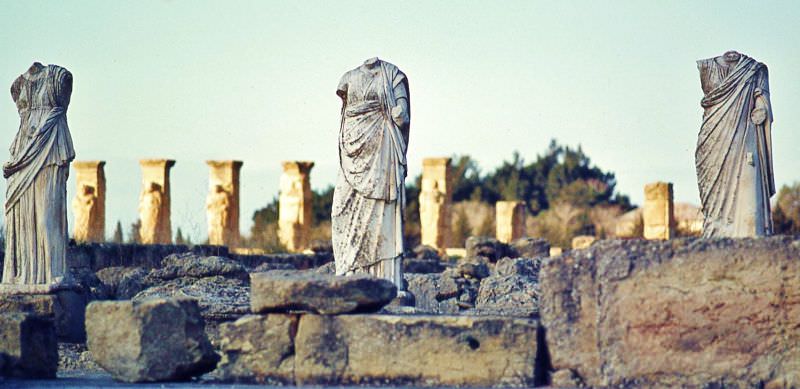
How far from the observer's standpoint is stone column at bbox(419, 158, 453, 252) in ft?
123

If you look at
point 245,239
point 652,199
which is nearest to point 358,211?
point 245,239

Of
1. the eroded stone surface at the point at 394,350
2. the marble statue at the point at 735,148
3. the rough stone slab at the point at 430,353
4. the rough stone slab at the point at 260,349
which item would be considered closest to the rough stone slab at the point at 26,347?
the rough stone slab at the point at 260,349

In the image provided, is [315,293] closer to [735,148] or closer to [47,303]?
[47,303]

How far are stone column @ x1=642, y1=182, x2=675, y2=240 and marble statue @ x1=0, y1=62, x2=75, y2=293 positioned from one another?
23525 mm

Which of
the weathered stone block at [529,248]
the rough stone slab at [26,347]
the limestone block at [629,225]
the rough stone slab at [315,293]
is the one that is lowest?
the rough stone slab at [26,347]

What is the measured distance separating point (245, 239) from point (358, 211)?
2026cm

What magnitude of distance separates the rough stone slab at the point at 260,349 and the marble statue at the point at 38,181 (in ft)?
10.8

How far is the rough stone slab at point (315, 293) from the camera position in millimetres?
9133

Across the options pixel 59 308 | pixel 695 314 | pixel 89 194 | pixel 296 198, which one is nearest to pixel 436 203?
pixel 296 198

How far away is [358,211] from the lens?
12.1 m

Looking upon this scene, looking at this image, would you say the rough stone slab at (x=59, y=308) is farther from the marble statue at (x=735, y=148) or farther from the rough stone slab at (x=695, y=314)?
the marble statue at (x=735, y=148)

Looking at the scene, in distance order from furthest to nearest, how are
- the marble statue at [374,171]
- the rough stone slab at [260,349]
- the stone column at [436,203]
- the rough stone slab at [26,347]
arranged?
the stone column at [436,203] → the marble statue at [374,171] → the rough stone slab at [26,347] → the rough stone slab at [260,349]

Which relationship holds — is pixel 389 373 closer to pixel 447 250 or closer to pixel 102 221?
pixel 102 221

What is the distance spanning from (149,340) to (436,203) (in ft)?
93.4
